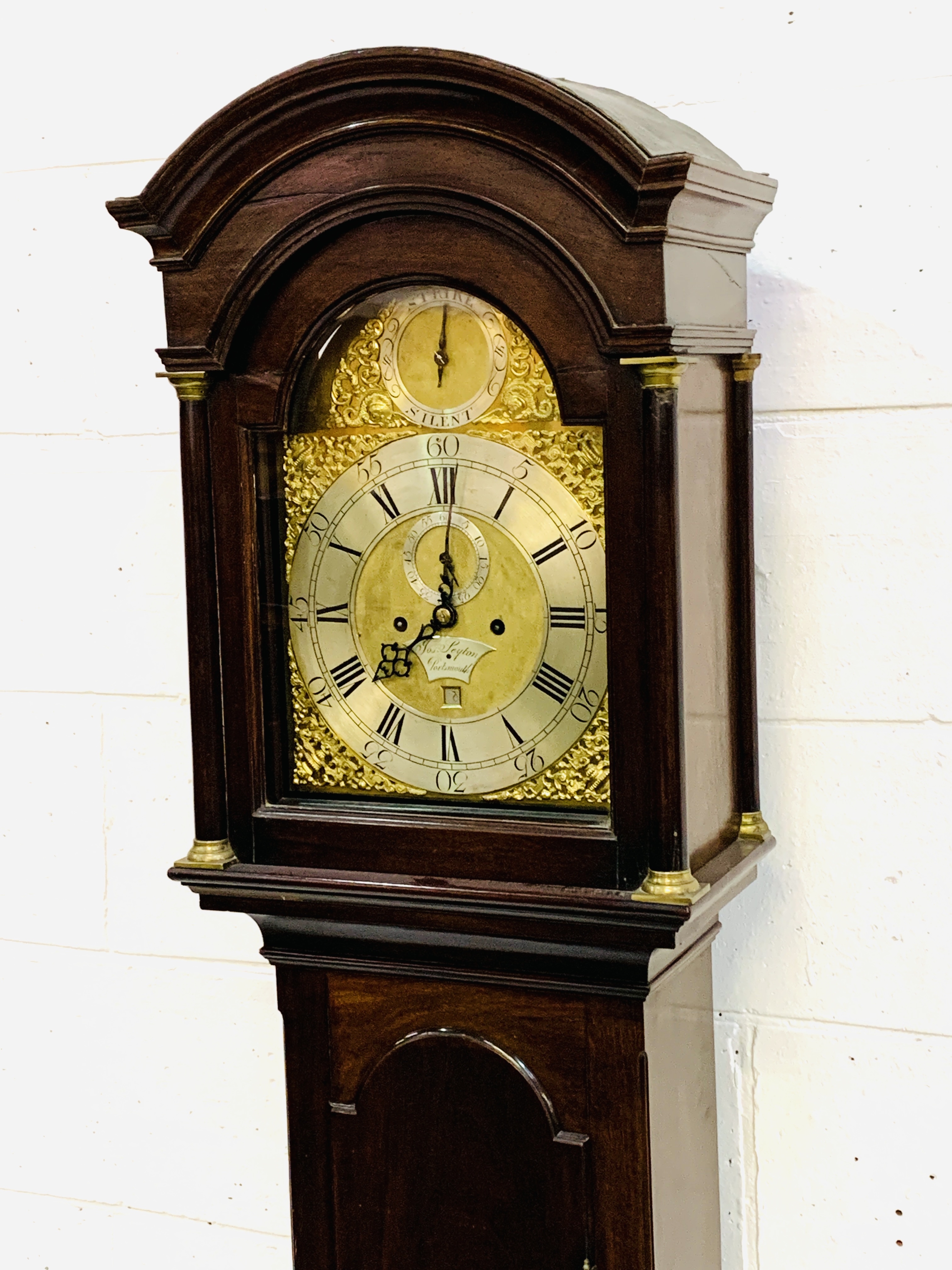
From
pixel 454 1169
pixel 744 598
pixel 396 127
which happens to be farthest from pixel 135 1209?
pixel 396 127

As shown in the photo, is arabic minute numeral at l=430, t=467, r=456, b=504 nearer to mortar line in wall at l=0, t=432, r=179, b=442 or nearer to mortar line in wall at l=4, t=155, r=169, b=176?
mortar line in wall at l=0, t=432, r=179, b=442

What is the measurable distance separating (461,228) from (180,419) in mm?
321

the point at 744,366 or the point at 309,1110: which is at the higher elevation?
the point at 744,366

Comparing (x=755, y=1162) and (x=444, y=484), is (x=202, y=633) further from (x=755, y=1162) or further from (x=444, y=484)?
(x=755, y=1162)

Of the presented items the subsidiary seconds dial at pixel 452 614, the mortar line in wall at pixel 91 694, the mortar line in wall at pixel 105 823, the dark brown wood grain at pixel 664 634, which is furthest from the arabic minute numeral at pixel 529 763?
the mortar line in wall at pixel 105 823

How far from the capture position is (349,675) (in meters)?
1.40

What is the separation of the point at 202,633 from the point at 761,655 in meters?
0.56

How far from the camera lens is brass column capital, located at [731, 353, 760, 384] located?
144cm

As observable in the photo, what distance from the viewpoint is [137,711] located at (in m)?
1.82

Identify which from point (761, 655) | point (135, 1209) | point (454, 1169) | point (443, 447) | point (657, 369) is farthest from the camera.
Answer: point (135, 1209)

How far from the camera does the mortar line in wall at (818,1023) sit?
1519mm

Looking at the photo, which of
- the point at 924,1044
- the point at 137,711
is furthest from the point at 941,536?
the point at 137,711

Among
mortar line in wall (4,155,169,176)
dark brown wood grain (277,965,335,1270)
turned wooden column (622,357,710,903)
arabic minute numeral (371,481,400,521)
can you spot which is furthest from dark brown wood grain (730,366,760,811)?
mortar line in wall (4,155,169,176)

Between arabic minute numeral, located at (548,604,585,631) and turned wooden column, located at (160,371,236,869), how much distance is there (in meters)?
0.32
